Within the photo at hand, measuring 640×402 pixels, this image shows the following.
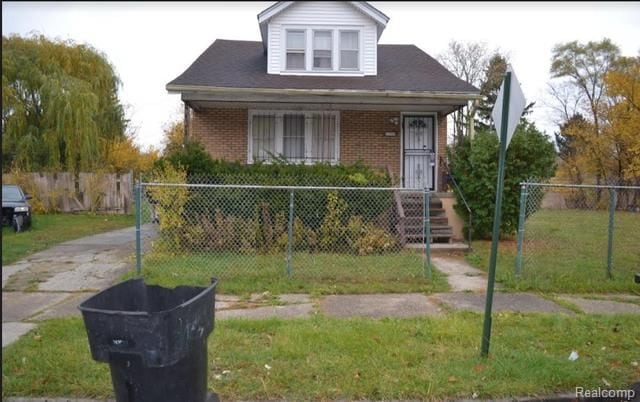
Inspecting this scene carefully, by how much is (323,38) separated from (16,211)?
34.6ft

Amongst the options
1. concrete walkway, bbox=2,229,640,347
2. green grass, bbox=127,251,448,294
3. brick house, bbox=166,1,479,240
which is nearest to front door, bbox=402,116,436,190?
brick house, bbox=166,1,479,240

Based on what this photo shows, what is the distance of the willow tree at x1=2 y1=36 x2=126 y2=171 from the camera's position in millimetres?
23281

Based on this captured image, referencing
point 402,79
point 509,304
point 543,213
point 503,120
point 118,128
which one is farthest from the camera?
point 118,128

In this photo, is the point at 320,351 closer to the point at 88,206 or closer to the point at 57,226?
the point at 57,226

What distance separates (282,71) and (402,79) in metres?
3.49

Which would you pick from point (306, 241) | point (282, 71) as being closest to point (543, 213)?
point (306, 241)

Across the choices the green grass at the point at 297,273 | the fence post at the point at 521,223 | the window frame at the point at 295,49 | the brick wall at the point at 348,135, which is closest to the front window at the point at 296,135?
the brick wall at the point at 348,135

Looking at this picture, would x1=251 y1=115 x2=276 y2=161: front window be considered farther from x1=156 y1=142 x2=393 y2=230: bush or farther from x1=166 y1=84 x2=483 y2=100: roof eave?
x1=156 y1=142 x2=393 y2=230: bush

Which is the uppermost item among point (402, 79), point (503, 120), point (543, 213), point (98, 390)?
point (402, 79)

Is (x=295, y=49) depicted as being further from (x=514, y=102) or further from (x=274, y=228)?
(x=514, y=102)

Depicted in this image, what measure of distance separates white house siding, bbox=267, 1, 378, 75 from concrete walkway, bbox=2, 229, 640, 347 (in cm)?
797

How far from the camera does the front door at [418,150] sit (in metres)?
14.7

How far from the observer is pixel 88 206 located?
2270cm

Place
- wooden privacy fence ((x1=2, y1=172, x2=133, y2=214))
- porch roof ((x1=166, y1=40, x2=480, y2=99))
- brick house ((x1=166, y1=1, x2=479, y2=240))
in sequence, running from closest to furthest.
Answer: porch roof ((x1=166, y1=40, x2=480, y2=99)) → brick house ((x1=166, y1=1, x2=479, y2=240)) → wooden privacy fence ((x1=2, y1=172, x2=133, y2=214))
